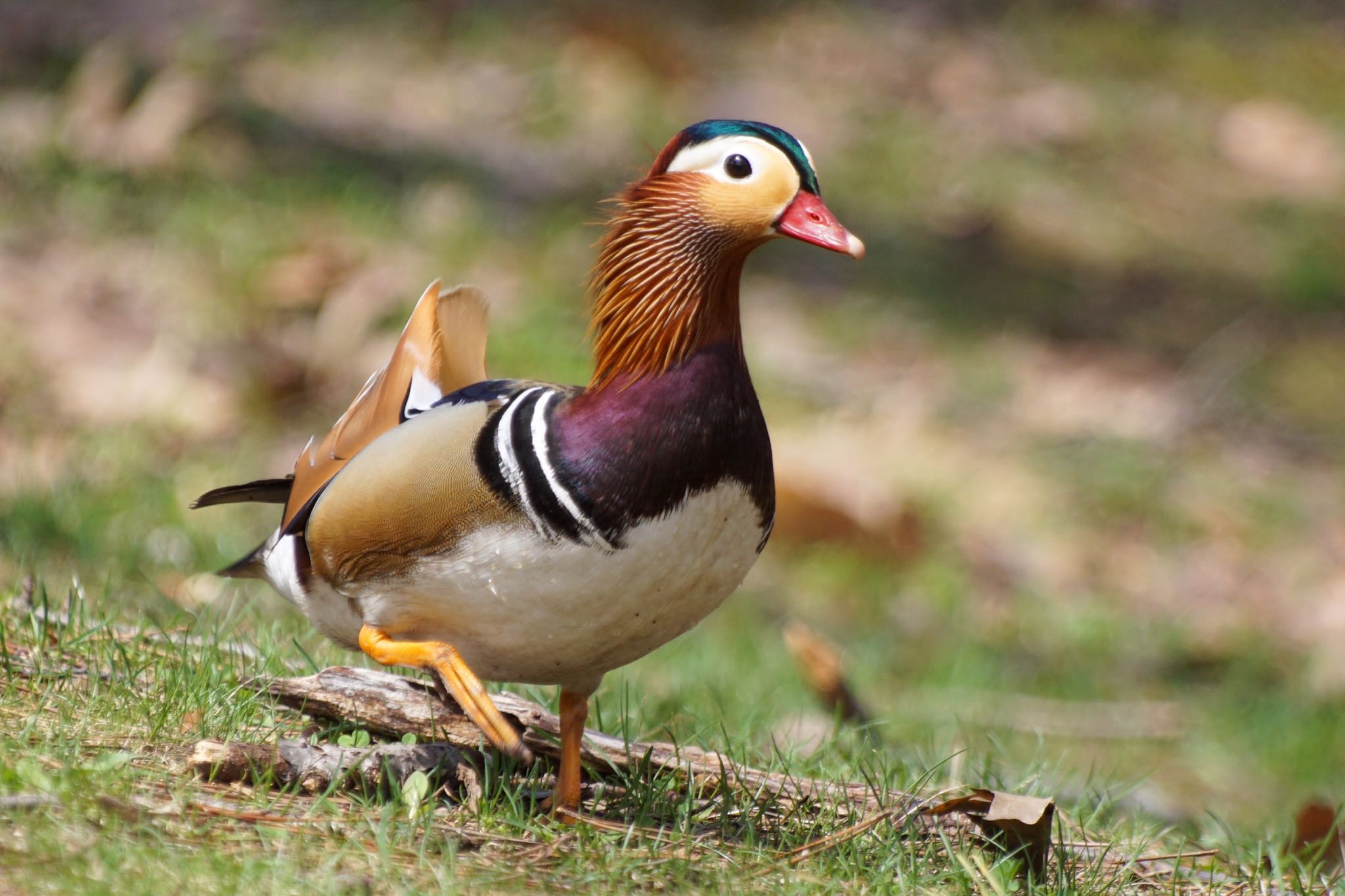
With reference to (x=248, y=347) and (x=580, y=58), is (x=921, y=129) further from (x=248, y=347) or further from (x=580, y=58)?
(x=248, y=347)

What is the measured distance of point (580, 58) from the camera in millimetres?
8203

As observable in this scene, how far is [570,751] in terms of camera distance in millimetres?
2865

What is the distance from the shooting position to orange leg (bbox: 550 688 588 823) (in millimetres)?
2771

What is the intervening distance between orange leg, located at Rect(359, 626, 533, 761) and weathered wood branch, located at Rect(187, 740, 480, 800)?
0.10 metres

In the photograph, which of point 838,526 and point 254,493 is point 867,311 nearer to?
point 838,526

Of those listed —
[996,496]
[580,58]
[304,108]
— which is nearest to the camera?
[996,496]

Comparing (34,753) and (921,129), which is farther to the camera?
(921,129)

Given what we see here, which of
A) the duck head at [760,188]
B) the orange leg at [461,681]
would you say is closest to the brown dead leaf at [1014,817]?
the orange leg at [461,681]

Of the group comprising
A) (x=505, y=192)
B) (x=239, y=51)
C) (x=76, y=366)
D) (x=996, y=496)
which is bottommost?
(x=996, y=496)

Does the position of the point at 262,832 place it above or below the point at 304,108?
below

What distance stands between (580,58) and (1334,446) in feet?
13.9

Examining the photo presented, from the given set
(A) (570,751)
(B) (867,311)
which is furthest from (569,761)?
(B) (867,311)

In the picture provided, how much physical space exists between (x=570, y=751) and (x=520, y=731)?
0.17 metres

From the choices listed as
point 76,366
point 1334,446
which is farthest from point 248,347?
point 1334,446
